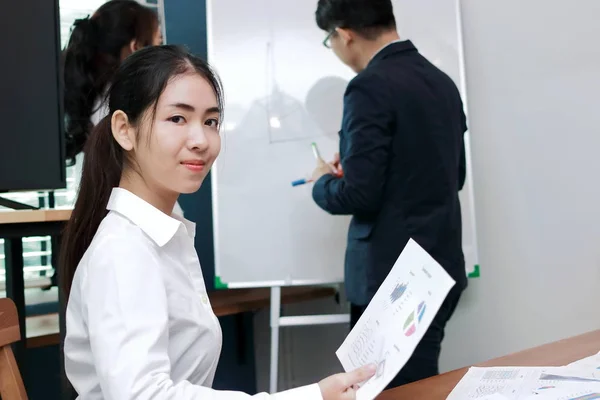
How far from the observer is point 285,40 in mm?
2188

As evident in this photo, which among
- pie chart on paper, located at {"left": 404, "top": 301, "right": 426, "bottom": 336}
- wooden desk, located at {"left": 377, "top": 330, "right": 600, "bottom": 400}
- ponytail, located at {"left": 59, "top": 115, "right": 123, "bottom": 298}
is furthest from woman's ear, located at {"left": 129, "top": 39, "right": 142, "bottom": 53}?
pie chart on paper, located at {"left": 404, "top": 301, "right": 426, "bottom": 336}

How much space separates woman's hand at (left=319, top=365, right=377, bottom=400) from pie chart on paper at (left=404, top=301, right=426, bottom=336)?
68mm

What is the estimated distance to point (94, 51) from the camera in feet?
7.39

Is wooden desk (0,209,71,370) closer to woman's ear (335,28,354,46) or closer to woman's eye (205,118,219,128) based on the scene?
woman's eye (205,118,219,128)

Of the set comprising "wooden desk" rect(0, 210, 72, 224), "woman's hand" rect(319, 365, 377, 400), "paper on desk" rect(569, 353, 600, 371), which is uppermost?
"wooden desk" rect(0, 210, 72, 224)

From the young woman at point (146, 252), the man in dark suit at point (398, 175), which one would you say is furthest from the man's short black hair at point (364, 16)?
the young woman at point (146, 252)

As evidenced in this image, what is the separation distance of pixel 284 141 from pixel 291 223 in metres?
0.27

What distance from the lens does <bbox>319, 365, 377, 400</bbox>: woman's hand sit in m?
0.72

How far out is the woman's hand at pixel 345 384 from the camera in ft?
2.37

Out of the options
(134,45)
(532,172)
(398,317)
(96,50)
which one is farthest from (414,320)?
(96,50)

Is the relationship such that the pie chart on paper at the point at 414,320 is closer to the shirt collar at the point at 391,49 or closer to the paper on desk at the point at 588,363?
the paper on desk at the point at 588,363

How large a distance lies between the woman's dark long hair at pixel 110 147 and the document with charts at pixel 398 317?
1.40 feet

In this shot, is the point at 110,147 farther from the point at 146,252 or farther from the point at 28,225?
the point at 28,225

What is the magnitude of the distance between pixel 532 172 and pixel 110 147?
1.58 meters
